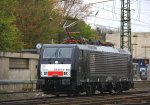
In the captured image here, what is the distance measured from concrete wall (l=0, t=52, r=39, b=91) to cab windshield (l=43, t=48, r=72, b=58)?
6683mm

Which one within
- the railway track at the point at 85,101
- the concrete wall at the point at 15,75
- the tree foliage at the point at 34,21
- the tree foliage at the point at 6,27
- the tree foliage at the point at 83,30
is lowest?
the railway track at the point at 85,101

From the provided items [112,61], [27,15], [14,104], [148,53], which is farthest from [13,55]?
[148,53]

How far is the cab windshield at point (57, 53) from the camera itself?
27.7 metres

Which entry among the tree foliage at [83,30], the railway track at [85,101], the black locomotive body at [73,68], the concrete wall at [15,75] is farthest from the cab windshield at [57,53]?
the tree foliage at [83,30]

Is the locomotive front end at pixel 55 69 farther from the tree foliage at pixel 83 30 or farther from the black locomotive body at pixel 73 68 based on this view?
the tree foliage at pixel 83 30

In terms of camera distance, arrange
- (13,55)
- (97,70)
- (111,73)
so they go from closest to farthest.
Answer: (97,70), (111,73), (13,55)

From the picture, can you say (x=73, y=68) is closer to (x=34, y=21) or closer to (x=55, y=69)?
(x=55, y=69)

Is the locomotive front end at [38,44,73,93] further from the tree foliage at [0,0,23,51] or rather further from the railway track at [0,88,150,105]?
the tree foliage at [0,0,23,51]

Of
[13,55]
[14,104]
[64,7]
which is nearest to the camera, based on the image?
[14,104]

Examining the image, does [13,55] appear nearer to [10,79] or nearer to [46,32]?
[10,79]

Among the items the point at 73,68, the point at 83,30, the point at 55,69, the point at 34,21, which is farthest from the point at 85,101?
the point at 83,30

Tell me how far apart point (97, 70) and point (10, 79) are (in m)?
8.58

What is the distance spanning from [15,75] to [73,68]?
35.5 feet

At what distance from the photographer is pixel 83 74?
28.3 m
